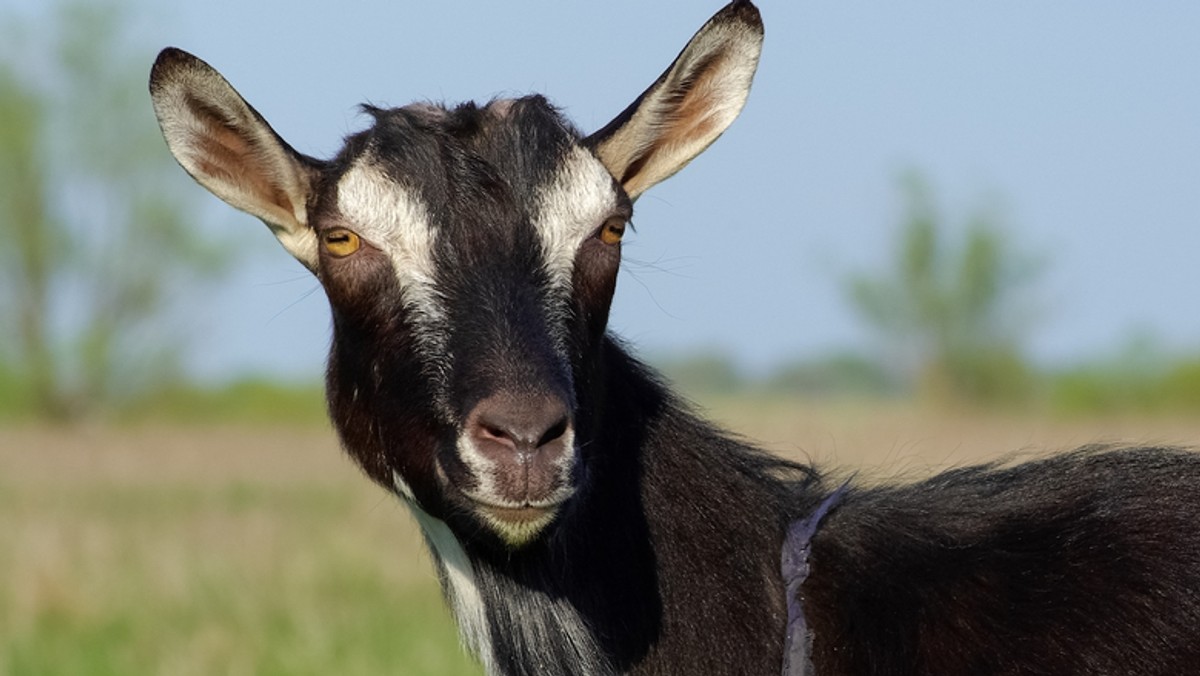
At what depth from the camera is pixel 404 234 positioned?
15.2ft

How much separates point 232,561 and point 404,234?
1115cm

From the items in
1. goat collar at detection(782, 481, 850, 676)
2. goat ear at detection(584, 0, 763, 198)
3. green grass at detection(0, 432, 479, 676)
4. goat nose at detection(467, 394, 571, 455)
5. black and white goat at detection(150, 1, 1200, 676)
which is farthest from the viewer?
green grass at detection(0, 432, 479, 676)

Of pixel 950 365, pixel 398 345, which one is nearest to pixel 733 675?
pixel 398 345

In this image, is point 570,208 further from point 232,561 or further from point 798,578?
point 232,561

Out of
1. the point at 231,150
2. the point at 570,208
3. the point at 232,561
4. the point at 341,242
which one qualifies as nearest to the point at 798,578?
the point at 570,208

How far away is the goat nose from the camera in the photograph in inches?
160

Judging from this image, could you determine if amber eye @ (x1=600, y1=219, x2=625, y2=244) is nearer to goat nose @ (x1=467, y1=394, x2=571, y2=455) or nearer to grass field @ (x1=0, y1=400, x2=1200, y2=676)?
goat nose @ (x1=467, y1=394, x2=571, y2=455)

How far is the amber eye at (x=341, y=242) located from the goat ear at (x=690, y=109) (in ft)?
2.70

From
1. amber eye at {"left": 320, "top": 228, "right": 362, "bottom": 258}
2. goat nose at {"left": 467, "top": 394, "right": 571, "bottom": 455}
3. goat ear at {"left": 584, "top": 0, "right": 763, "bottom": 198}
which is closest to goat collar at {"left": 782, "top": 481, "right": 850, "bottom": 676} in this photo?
goat nose at {"left": 467, "top": 394, "right": 571, "bottom": 455}

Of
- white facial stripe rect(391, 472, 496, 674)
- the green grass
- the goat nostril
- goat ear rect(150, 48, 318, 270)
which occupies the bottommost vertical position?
the green grass

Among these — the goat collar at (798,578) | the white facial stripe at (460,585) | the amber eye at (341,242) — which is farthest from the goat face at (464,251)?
the goat collar at (798,578)

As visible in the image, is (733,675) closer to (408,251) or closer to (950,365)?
(408,251)

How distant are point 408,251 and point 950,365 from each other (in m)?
49.3

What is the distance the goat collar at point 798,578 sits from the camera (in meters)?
4.57
